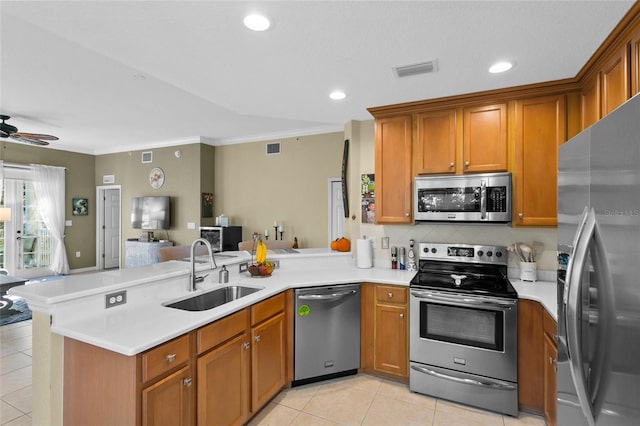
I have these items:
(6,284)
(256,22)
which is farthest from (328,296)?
(6,284)

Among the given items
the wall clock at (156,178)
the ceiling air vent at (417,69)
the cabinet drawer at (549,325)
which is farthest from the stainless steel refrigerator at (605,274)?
the wall clock at (156,178)

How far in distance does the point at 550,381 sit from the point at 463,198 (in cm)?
148

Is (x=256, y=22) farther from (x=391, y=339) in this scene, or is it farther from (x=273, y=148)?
(x=273, y=148)

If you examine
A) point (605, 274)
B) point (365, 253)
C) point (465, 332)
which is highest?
point (605, 274)

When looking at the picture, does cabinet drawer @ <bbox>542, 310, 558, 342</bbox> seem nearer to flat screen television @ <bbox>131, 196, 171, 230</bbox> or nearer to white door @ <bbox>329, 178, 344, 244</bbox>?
white door @ <bbox>329, 178, 344, 244</bbox>

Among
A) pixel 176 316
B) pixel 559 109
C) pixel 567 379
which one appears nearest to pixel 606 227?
pixel 567 379

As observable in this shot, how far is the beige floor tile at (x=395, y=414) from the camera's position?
230 centimetres

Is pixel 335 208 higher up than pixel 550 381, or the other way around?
pixel 335 208

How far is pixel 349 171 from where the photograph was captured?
3898mm

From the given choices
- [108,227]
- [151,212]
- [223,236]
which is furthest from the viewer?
[108,227]

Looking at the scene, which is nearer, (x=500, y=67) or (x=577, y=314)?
(x=577, y=314)

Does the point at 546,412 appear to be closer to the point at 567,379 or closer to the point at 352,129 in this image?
the point at 567,379

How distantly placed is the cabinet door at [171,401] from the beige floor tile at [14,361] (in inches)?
99.1

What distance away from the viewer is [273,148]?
19.1 feet
